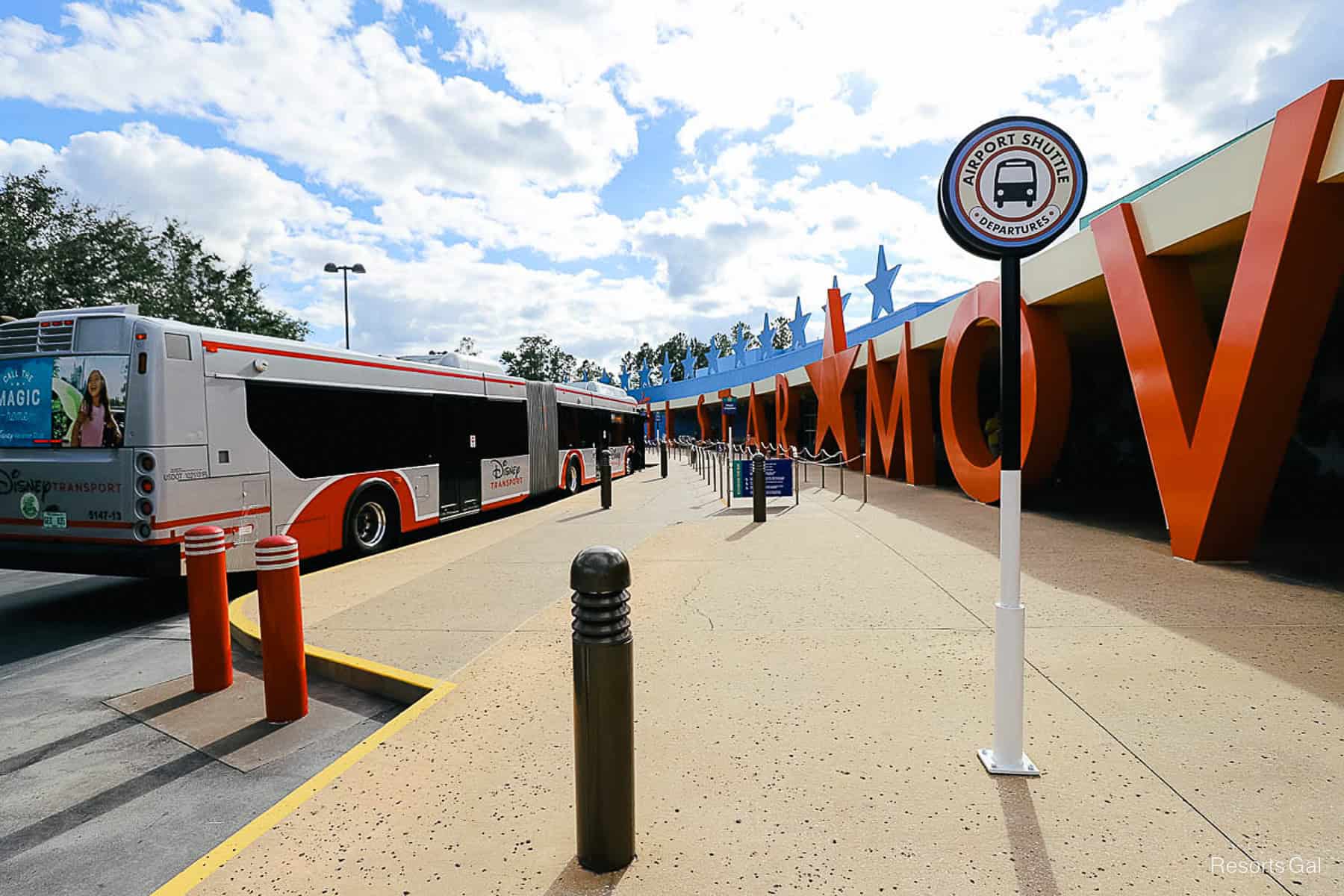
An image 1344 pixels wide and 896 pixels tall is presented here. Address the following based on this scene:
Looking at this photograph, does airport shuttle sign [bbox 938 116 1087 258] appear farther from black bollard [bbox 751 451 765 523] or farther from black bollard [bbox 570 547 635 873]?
black bollard [bbox 751 451 765 523]

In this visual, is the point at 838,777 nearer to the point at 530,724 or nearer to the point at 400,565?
the point at 530,724

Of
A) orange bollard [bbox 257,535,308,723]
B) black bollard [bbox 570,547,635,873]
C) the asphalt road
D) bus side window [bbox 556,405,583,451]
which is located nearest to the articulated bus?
the asphalt road

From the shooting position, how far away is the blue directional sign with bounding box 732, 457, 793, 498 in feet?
45.3

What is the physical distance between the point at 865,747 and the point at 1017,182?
2728mm

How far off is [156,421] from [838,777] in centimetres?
694

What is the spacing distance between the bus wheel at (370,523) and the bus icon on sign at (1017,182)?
8.88 metres

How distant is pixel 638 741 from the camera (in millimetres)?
3711

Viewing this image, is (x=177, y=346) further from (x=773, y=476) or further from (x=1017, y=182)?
(x=773, y=476)

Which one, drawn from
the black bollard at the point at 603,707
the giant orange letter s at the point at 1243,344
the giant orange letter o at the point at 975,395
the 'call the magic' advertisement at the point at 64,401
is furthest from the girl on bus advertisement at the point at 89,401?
the giant orange letter s at the point at 1243,344

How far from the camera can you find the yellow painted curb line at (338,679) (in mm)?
2789

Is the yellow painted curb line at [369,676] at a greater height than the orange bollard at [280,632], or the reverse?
the orange bollard at [280,632]

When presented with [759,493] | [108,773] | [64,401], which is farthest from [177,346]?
[759,493]

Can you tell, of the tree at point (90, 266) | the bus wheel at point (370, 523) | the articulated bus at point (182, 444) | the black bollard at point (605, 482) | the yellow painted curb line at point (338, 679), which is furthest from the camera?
the tree at point (90, 266)

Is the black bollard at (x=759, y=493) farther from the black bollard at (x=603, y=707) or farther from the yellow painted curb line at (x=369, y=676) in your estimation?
the black bollard at (x=603, y=707)
